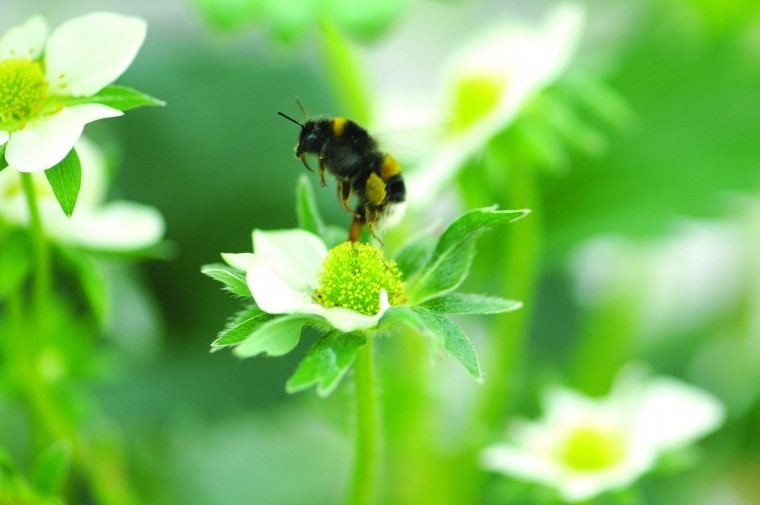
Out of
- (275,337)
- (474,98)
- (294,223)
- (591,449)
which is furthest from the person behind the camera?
(294,223)

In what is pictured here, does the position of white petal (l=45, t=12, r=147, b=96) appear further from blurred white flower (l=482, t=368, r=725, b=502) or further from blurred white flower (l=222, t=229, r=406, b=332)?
blurred white flower (l=482, t=368, r=725, b=502)

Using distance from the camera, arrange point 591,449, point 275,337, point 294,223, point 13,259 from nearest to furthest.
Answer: point 275,337 → point 13,259 → point 591,449 → point 294,223

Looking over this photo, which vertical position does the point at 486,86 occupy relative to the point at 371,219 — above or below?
above

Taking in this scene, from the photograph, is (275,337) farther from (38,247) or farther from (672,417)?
(672,417)

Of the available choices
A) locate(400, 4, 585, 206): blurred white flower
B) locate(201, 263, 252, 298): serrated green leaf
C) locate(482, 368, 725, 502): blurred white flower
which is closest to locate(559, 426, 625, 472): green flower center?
locate(482, 368, 725, 502): blurred white flower

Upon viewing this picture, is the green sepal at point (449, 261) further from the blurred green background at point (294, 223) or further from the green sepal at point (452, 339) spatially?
the blurred green background at point (294, 223)

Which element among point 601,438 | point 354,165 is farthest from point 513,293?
point 354,165

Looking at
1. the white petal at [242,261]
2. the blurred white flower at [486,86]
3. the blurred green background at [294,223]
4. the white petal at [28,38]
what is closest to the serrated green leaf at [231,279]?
the white petal at [242,261]
